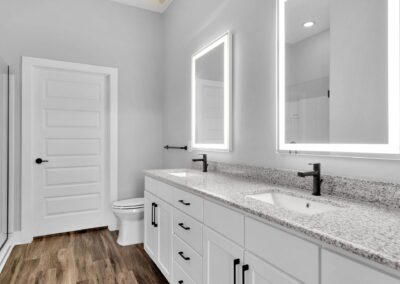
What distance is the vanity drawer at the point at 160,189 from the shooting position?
1.88m

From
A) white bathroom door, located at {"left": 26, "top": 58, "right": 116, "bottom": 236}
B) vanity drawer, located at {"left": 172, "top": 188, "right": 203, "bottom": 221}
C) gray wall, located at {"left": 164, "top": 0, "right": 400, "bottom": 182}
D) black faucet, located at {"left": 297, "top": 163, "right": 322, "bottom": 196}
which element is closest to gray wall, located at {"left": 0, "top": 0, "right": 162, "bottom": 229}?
white bathroom door, located at {"left": 26, "top": 58, "right": 116, "bottom": 236}

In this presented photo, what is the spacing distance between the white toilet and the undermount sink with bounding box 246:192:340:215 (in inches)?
66.5

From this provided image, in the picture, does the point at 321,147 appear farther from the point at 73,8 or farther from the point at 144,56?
the point at 73,8

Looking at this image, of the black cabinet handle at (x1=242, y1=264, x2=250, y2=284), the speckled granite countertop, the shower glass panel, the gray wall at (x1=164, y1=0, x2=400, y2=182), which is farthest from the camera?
the shower glass panel

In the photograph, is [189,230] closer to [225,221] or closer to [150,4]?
[225,221]

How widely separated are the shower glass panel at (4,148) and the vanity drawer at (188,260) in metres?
1.84

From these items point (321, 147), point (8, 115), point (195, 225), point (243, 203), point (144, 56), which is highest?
point (144, 56)

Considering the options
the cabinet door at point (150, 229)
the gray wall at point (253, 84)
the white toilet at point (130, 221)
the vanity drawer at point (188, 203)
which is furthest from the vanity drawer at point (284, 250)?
the white toilet at point (130, 221)

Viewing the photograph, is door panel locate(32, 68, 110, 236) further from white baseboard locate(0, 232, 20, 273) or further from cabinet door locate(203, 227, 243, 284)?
cabinet door locate(203, 227, 243, 284)

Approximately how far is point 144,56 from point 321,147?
9.09 feet

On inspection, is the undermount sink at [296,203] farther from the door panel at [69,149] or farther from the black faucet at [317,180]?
the door panel at [69,149]

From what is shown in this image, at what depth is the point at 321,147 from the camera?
55.4 inches

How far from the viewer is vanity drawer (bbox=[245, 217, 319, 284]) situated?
79cm

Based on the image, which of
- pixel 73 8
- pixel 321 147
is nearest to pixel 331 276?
pixel 321 147
